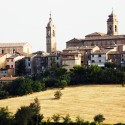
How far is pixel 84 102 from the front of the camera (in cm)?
7100

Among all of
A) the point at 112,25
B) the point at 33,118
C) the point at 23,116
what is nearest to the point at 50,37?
the point at 112,25

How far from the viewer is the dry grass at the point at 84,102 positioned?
63.4 m

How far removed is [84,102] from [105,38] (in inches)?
1383

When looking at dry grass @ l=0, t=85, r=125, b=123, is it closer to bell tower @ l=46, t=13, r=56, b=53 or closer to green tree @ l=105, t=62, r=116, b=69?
green tree @ l=105, t=62, r=116, b=69

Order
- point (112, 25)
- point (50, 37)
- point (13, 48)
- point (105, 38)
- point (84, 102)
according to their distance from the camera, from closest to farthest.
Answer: point (84, 102), point (105, 38), point (13, 48), point (50, 37), point (112, 25)

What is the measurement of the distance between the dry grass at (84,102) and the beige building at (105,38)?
23.7 meters

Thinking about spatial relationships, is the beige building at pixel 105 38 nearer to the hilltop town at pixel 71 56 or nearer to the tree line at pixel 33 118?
the hilltop town at pixel 71 56

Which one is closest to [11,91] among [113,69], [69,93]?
[69,93]

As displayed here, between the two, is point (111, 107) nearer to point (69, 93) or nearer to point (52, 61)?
point (69, 93)

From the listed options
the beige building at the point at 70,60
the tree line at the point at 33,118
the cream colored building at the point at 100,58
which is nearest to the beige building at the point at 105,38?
the cream colored building at the point at 100,58

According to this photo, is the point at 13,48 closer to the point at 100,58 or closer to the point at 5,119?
the point at 100,58

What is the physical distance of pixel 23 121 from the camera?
54.1 metres

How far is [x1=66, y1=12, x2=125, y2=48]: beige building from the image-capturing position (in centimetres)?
10293

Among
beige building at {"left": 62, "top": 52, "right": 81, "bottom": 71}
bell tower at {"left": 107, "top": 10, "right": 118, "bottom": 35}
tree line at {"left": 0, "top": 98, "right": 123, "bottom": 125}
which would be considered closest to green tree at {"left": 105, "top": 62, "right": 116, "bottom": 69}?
beige building at {"left": 62, "top": 52, "right": 81, "bottom": 71}
